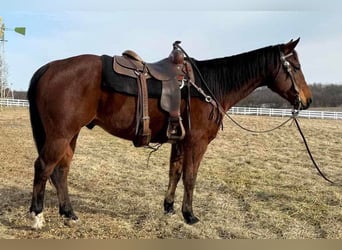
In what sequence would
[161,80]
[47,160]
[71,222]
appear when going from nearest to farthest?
[47,160], [161,80], [71,222]

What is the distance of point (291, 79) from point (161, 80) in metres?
1.71

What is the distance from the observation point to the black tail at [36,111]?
3.88 meters

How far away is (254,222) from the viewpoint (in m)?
4.39

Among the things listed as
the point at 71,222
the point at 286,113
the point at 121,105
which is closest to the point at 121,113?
the point at 121,105

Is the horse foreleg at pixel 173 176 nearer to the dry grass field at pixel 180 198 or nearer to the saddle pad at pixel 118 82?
the dry grass field at pixel 180 198

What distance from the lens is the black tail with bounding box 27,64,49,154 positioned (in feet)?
12.7

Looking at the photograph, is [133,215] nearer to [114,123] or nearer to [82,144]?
[114,123]

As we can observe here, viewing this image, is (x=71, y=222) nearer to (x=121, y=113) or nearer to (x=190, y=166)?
(x=121, y=113)

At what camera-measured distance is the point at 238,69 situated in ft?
14.3

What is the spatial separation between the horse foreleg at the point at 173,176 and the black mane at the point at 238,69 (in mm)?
921

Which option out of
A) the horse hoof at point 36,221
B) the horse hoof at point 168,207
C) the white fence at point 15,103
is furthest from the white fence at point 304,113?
the horse hoof at point 36,221

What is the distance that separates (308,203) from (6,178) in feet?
17.4

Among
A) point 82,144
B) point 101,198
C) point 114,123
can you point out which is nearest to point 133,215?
point 101,198

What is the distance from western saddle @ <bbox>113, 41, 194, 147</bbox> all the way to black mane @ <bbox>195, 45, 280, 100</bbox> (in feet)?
1.23
